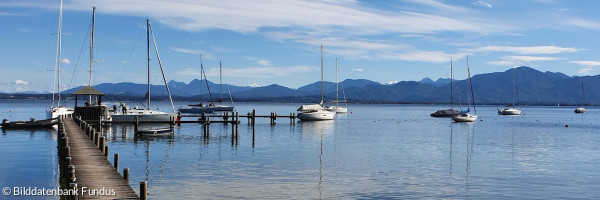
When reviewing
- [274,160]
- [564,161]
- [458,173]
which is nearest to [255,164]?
[274,160]

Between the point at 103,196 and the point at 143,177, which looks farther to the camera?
the point at 143,177

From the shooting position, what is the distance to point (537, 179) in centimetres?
Result: 3641

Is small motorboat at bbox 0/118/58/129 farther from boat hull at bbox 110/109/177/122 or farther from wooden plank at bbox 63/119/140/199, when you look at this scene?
wooden plank at bbox 63/119/140/199

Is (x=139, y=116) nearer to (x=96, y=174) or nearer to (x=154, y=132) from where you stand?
(x=154, y=132)

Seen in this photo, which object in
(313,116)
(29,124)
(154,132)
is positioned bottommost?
(154,132)

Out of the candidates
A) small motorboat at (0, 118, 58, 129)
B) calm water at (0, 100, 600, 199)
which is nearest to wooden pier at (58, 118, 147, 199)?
calm water at (0, 100, 600, 199)

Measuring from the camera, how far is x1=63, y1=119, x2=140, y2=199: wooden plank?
891 inches

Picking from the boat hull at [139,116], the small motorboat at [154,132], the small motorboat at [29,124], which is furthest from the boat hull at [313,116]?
the small motorboat at [29,124]

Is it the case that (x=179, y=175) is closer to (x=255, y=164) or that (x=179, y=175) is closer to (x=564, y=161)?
(x=255, y=164)

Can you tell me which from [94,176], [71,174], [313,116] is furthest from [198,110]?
[71,174]

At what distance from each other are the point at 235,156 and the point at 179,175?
35.7 feet

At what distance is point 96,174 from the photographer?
26125 mm

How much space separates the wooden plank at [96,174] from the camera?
22625mm

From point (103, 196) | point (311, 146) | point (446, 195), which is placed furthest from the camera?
point (311, 146)
